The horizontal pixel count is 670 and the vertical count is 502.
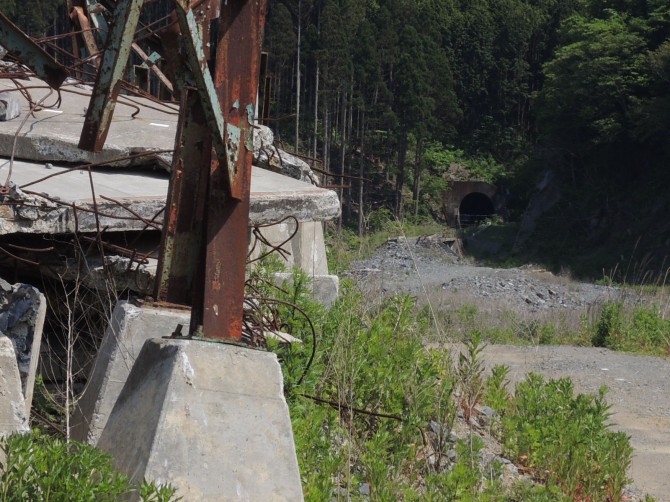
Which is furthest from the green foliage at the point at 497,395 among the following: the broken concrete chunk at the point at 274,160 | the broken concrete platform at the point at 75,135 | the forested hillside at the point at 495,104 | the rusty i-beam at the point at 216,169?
the forested hillside at the point at 495,104

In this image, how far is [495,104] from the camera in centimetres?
6175

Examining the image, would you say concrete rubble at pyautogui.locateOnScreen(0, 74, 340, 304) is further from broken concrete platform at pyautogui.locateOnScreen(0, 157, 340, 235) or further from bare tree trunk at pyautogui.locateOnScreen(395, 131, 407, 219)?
bare tree trunk at pyautogui.locateOnScreen(395, 131, 407, 219)

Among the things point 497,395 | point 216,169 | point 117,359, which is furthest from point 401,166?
point 216,169

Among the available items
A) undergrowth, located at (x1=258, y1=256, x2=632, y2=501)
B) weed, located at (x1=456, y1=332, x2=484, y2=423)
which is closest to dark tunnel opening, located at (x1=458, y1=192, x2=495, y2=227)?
weed, located at (x1=456, y1=332, x2=484, y2=423)

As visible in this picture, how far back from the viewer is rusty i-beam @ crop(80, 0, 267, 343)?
10.4ft

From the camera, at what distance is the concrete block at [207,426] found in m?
2.76

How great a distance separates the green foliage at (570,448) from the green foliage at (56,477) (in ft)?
8.63

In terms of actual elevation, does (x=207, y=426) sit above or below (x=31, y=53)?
below

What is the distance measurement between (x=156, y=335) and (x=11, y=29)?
1.20m

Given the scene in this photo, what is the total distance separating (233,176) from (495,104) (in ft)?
197

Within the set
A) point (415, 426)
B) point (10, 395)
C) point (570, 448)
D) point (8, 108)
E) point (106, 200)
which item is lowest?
point (570, 448)

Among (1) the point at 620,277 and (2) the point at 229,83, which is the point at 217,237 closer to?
(2) the point at 229,83

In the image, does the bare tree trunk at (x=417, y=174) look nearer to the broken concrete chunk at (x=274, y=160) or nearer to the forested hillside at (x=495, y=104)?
the forested hillside at (x=495, y=104)

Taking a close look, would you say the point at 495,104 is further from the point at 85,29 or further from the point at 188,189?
the point at 188,189
